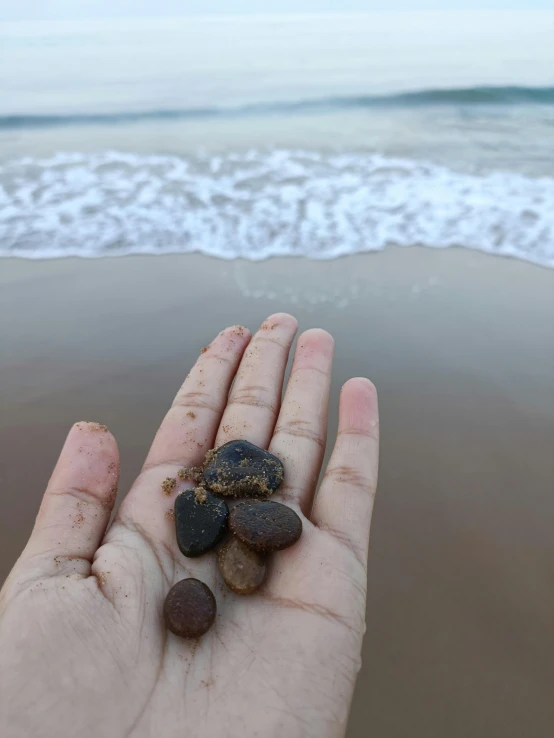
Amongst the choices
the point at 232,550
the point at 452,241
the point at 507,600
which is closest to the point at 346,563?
the point at 232,550

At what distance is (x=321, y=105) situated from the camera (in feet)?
35.3

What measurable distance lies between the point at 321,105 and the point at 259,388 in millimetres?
9975

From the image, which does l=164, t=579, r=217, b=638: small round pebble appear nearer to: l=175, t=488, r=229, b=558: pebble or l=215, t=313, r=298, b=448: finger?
Result: l=175, t=488, r=229, b=558: pebble

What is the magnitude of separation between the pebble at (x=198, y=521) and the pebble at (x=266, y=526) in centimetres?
6

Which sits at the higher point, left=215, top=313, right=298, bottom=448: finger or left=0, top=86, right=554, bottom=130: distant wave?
left=0, top=86, right=554, bottom=130: distant wave

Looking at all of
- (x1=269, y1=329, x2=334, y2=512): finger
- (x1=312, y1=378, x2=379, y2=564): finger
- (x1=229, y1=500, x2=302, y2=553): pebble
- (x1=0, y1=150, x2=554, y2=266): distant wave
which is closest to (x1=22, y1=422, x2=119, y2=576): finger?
(x1=229, y1=500, x2=302, y2=553): pebble

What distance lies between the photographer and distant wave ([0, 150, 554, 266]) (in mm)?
5000

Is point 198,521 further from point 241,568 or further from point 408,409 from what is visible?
point 408,409

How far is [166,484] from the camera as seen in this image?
6.68 ft

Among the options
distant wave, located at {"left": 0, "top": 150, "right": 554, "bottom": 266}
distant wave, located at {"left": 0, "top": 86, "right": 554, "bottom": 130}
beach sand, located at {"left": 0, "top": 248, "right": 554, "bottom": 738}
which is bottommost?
beach sand, located at {"left": 0, "top": 248, "right": 554, "bottom": 738}

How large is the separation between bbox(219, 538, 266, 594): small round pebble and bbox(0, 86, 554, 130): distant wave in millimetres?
9727

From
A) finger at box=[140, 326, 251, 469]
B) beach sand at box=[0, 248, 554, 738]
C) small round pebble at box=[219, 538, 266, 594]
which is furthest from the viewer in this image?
finger at box=[140, 326, 251, 469]

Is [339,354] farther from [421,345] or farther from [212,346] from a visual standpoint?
[212,346]

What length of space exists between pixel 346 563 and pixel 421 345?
216cm
